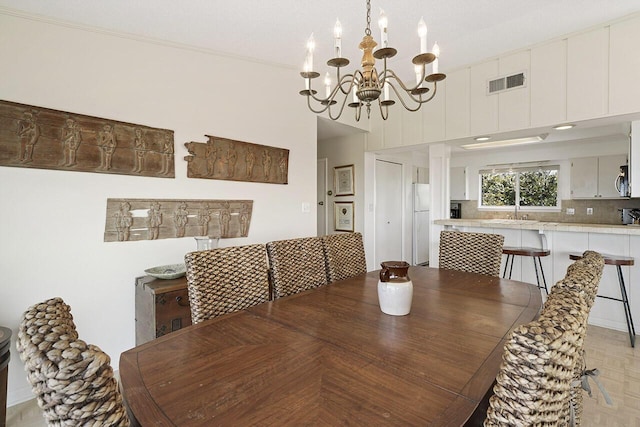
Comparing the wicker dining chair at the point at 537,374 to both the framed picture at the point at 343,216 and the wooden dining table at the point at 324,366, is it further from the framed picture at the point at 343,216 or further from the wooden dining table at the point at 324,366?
the framed picture at the point at 343,216

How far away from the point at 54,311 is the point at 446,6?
2853 millimetres

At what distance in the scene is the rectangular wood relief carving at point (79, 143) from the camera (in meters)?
1.90

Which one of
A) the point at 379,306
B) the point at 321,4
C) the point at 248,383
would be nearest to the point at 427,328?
the point at 379,306

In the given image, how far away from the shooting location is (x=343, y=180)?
4797 millimetres

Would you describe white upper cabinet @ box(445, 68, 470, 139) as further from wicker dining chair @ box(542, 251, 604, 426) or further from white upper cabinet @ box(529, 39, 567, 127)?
wicker dining chair @ box(542, 251, 604, 426)

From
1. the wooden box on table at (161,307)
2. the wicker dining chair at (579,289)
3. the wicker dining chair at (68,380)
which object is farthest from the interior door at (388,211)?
the wicker dining chair at (68,380)

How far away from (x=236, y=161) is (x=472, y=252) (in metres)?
2.24

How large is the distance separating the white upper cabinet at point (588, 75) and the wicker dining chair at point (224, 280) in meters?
3.19

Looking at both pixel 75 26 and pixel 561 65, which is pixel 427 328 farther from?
pixel 561 65

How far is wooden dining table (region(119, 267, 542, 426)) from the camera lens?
2.31ft

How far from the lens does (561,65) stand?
2.87m

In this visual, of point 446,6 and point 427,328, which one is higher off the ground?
point 446,6

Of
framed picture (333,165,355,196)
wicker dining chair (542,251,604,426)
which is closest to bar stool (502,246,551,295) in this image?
wicker dining chair (542,251,604,426)

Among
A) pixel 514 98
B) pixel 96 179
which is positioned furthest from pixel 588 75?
pixel 96 179
